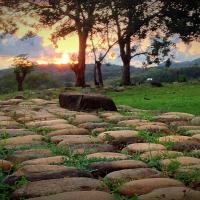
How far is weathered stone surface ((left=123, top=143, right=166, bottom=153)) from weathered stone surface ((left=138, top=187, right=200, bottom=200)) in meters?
1.54

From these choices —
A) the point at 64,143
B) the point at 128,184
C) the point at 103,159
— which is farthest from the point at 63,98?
the point at 128,184

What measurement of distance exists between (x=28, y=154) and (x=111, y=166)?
0.98 meters

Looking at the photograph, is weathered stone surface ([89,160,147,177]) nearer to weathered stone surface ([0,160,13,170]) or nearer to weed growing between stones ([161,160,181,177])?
weed growing between stones ([161,160,181,177])

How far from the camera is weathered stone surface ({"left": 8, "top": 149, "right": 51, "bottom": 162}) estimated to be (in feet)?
15.3

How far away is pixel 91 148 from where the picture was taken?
5.16 metres

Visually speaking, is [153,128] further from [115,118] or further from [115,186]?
[115,186]

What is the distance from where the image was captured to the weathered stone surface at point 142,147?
5019mm

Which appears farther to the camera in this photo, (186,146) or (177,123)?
(177,123)

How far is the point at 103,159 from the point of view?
4.53m

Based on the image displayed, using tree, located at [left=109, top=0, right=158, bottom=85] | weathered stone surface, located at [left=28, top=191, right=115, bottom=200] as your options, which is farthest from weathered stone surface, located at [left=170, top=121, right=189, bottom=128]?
tree, located at [left=109, top=0, right=158, bottom=85]

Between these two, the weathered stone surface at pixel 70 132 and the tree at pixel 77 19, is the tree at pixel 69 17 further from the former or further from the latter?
the weathered stone surface at pixel 70 132

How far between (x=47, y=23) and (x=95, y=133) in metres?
27.2

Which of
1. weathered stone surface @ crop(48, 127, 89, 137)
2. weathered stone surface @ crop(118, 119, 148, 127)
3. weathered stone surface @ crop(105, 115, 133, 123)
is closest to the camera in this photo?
weathered stone surface @ crop(48, 127, 89, 137)

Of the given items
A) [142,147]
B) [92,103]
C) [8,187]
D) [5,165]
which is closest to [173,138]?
[142,147]
